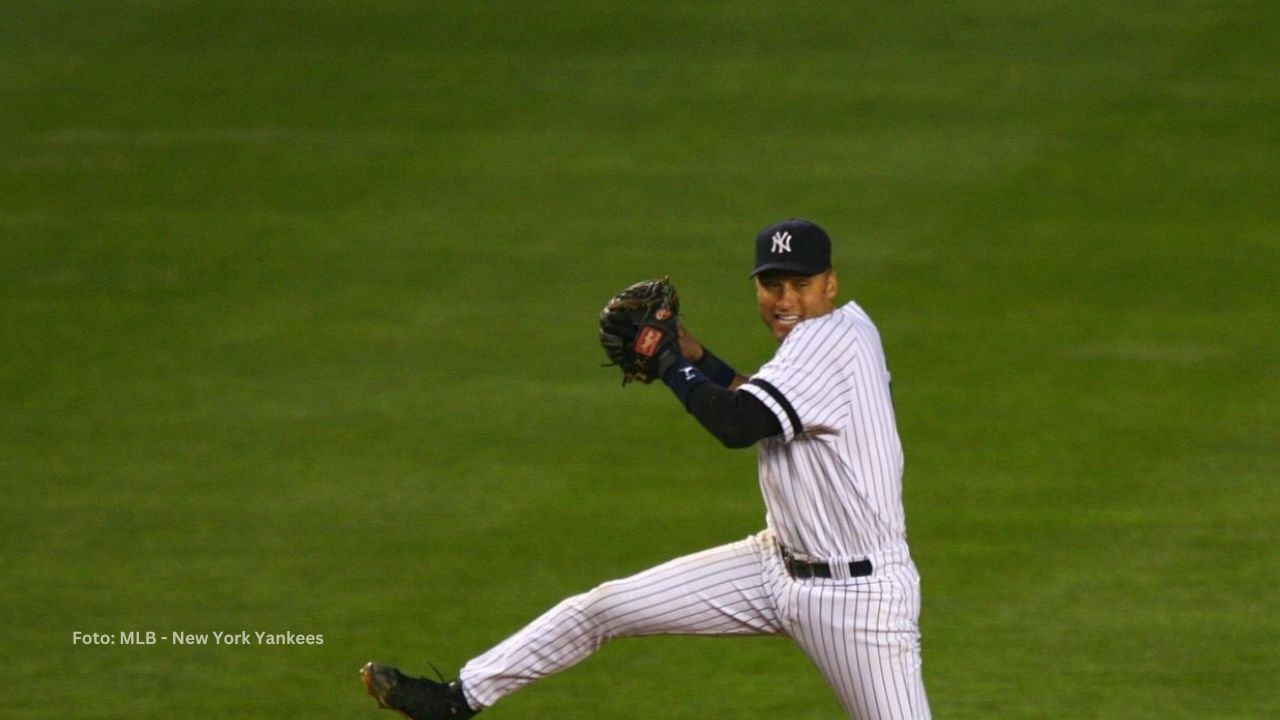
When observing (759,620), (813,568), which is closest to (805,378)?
(813,568)

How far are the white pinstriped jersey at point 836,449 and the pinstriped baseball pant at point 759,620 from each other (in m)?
0.12

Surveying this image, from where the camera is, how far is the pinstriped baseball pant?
5.31 meters

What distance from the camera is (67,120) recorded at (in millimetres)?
12484

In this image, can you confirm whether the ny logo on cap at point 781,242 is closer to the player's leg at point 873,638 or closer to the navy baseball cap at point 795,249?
the navy baseball cap at point 795,249

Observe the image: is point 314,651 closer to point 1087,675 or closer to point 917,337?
point 1087,675

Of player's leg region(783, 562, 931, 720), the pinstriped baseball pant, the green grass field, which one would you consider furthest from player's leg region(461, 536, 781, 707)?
the green grass field

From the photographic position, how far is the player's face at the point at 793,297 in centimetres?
535

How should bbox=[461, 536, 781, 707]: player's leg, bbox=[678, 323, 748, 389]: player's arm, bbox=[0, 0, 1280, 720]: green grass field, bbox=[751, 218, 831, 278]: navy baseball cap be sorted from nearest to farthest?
bbox=[751, 218, 831, 278]: navy baseball cap < bbox=[461, 536, 781, 707]: player's leg < bbox=[678, 323, 748, 389]: player's arm < bbox=[0, 0, 1280, 720]: green grass field

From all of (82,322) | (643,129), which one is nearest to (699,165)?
(643,129)

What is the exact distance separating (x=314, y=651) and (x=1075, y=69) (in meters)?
7.32

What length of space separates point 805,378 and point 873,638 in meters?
0.72

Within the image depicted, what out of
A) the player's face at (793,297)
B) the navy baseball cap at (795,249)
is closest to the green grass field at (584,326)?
the player's face at (793,297)

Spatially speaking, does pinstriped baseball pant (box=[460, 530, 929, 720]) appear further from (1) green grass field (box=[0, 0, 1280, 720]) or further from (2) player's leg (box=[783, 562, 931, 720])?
(1) green grass field (box=[0, 0, 1280, 720])

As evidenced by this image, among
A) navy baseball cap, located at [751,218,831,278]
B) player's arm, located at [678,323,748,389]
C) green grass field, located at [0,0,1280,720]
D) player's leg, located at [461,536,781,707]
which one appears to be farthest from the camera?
green grass field, located at [0,0,1280,720]
